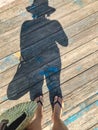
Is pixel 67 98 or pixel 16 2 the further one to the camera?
pixel 16 2

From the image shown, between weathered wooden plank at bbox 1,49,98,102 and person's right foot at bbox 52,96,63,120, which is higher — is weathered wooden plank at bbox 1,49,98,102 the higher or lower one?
the higher one

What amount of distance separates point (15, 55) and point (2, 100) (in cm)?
97

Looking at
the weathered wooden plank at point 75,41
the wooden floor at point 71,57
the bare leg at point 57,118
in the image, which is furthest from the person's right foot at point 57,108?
the weathered wooden plank at point 75,41

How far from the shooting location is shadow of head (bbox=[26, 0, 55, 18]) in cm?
634

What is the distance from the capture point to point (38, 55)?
578 centimetres

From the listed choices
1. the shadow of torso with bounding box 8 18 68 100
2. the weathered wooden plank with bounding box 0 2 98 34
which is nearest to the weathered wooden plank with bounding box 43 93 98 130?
the shadow of torso with bounding box 8 18 68 100

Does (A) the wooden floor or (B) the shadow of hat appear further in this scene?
(B) the shadow of hat

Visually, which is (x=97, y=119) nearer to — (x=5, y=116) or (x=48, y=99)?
(x=48, y=99)

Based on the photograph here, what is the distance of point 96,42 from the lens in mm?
5973

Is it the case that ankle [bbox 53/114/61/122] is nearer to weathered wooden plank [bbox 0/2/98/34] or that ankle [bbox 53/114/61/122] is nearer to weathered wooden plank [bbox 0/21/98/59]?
weathered wooden plank [bbox 0/21/98/59]

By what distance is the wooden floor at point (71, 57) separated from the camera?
5.23 meters

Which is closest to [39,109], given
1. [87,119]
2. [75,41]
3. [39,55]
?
[87,119]

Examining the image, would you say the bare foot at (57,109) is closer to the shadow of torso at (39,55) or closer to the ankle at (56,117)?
the ankle at (56,117)

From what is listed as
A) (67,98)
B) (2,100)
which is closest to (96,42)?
(67,98)
